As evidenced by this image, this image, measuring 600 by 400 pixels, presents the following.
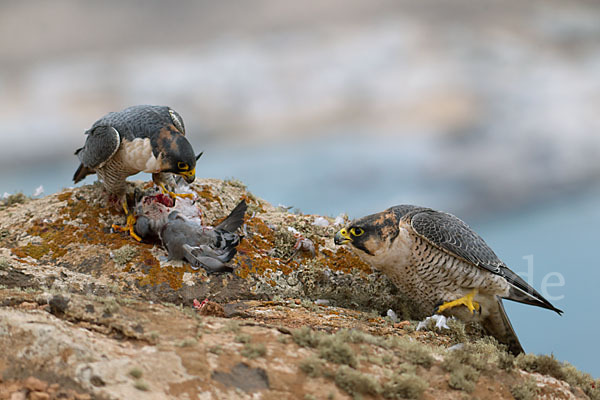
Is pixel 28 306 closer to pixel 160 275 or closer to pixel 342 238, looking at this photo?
pixel 160 275

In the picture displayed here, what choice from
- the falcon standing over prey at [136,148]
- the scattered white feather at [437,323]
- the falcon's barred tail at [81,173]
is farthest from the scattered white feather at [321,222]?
the falcon's barred tail at [81,173]

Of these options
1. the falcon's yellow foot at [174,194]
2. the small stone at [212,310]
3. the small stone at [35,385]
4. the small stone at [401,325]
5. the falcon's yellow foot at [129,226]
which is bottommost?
the small stone at [35,385]

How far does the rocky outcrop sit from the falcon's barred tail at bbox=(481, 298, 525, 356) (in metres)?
0.29

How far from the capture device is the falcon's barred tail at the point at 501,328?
716 centimetres

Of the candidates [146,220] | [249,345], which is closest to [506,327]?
[249,345]

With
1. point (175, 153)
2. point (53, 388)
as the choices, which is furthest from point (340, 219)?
point (53, 388)

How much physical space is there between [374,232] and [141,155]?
316 cm

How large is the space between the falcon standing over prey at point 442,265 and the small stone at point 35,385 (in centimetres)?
425

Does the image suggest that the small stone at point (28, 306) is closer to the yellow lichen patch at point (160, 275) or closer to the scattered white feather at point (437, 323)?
the yellow lichen patch at point (160, 275)

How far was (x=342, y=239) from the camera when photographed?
717 cm

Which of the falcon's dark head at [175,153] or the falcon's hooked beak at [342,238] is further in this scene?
the falcon's dark head at [175,153]

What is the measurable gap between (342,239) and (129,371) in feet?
12.8

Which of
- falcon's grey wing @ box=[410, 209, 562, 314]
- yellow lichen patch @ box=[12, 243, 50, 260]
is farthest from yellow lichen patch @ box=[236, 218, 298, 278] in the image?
yellow lichen patch @ box=[12, 243, 50, 260]

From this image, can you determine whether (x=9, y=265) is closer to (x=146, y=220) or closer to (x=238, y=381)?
(x=146, y=220)
